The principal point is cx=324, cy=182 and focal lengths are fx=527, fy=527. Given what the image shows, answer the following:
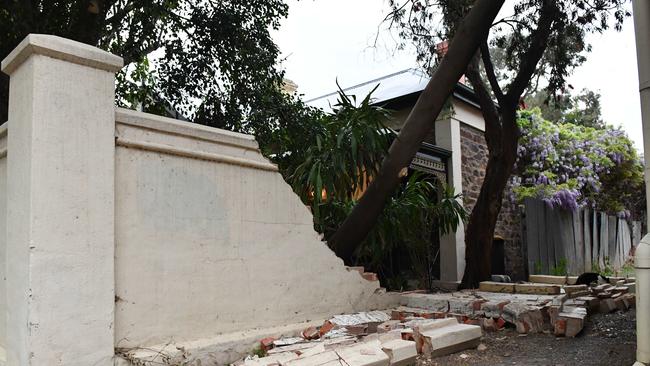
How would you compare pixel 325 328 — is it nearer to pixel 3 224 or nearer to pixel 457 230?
pixel 3 224

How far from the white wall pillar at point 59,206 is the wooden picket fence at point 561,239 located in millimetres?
8788

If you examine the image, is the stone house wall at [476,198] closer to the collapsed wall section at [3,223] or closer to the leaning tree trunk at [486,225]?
the leaning tree trunk at [486,225]

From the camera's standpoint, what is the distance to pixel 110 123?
3148 mm

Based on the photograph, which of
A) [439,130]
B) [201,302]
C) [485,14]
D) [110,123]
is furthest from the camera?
[439,130]

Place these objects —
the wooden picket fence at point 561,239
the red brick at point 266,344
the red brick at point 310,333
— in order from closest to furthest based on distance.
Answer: the red brick at point 266,344
the red brick at point 310,333
the wooden picket fence at point 561,239

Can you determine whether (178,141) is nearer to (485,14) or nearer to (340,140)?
(340,140)

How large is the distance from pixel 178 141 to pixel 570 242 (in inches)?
362

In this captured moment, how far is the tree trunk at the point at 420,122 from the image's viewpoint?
5.22 meters

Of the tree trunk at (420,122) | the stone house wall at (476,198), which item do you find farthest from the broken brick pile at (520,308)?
the stone house wall at (476,198)

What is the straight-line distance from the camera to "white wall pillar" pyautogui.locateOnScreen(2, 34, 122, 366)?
9.12 feet

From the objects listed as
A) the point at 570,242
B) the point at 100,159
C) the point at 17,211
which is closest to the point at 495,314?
the point at 100,159

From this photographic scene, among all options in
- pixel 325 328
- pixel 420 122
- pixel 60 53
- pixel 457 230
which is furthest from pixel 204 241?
pixel 457 230

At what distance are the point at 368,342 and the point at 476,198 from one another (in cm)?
701

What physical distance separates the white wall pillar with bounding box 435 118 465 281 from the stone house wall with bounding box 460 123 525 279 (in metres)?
0.33
